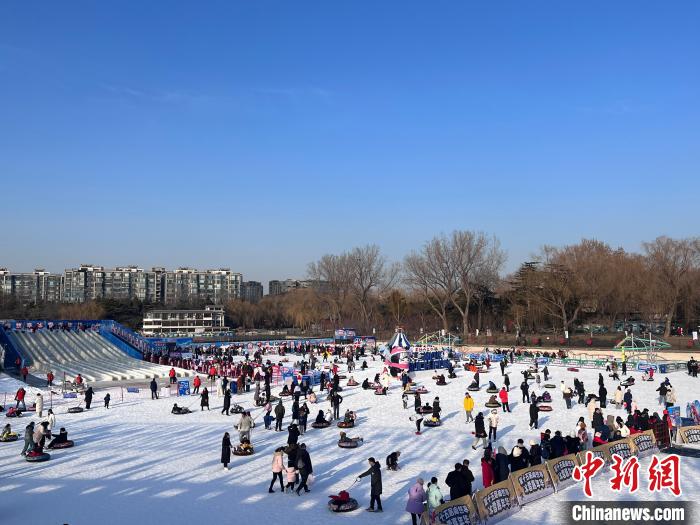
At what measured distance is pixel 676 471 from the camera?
524 inches

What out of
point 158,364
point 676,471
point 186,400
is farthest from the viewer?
point 158,364

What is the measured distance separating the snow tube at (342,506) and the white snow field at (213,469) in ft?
0.40

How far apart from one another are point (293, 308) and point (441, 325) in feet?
84.1

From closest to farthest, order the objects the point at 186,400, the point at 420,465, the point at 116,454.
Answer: the point at 420,465 → the point at 116,454 → the point at 186,400

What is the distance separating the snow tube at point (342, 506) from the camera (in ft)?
38.4

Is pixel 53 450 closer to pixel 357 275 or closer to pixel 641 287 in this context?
pixel 641 287

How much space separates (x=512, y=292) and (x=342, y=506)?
60.7 meters

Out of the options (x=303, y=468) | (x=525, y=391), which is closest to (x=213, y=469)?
(x=303, y=468)

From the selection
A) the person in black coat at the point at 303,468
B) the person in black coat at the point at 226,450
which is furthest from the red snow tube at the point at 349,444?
the person in black coat at the point at 303,468

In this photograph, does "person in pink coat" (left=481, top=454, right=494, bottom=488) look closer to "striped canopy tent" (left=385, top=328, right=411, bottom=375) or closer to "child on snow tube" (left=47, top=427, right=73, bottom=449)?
"child on snow tube" (left=47, top=427, right=73, bottom=449)

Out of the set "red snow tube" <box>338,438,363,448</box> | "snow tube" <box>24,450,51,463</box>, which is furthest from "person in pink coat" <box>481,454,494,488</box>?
"snow tube" <box>24,450,51,463</box>

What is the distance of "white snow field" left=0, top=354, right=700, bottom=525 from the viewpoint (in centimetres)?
1177

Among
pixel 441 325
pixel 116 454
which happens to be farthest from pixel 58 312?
pixel 116 454

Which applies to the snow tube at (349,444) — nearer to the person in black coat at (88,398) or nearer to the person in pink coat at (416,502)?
the person in pink coat at (416,502)
